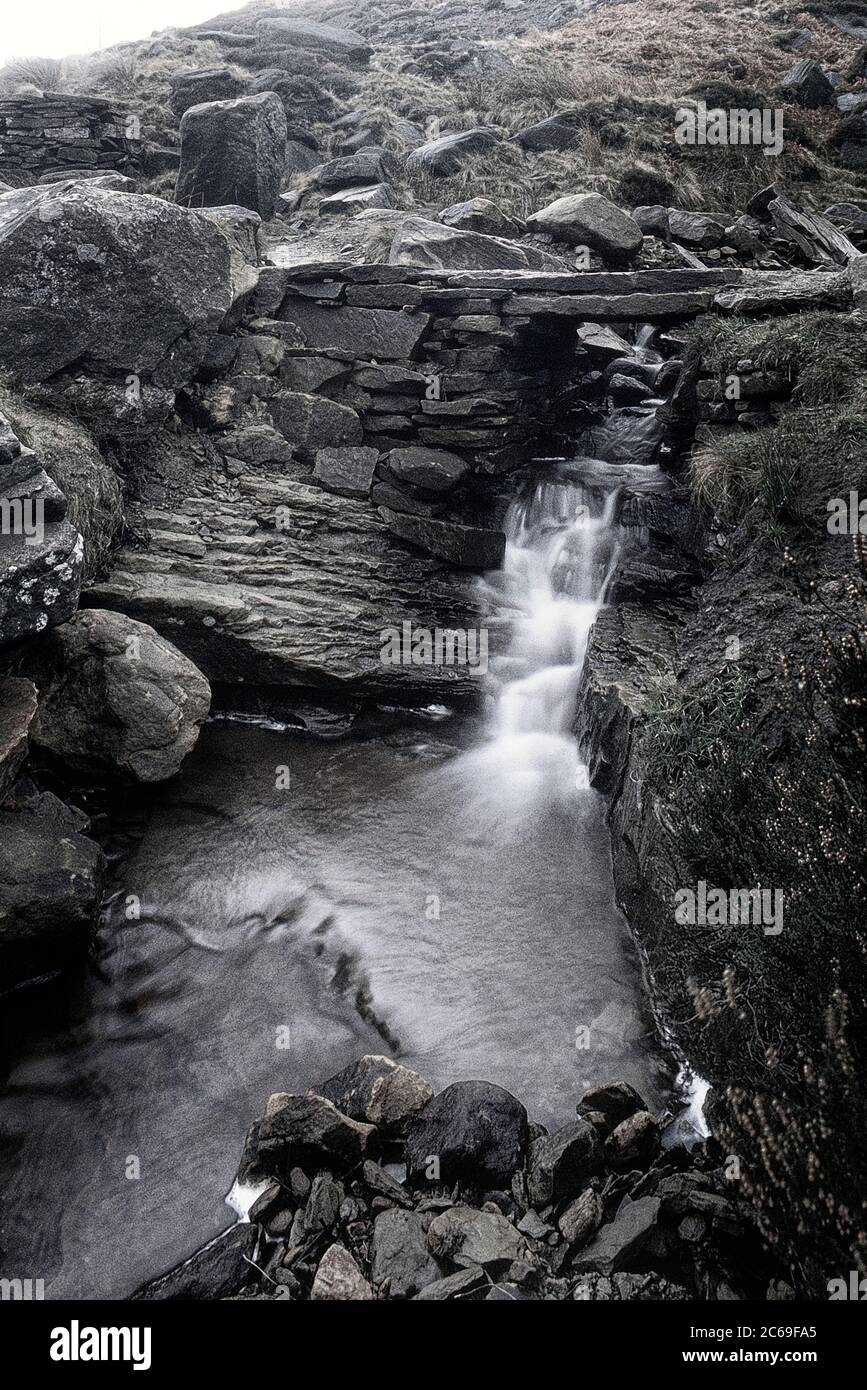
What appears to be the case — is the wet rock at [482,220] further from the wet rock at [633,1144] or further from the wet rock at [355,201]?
the wet rock at [633,1144]

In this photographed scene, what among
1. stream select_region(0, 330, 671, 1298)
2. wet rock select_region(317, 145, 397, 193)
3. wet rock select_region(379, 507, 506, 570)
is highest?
wet rock select_region(317, 145, 397, 193)

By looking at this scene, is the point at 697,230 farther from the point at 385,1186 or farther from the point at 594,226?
the point at 385,1186

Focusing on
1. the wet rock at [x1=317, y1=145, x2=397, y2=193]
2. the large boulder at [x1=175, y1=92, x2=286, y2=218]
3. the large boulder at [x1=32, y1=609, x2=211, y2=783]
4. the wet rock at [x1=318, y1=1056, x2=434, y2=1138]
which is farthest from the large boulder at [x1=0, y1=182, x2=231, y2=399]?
the wet rock at [x1=318, y1=1056, x2=434, y2=1138]

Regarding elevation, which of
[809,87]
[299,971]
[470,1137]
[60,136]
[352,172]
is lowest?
[299,971]

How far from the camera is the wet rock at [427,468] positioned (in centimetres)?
1016

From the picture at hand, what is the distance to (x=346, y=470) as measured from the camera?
10.3 metres

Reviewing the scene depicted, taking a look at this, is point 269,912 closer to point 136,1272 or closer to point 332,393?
point 136,1272

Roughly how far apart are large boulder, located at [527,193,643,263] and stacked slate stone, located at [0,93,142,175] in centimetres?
881

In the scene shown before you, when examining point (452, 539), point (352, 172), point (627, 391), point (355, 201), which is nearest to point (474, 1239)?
point (452, 539)

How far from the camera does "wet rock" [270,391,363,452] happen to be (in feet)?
34.1

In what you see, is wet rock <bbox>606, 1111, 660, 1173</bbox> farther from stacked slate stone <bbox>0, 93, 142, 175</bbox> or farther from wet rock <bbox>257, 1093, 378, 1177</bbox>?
stacked slate stone <bbox>0, 93, 142, 175</bbox>

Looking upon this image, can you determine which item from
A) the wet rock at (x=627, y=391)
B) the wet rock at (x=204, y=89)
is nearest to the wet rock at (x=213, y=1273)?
the wet rock at (x=627, y=391)

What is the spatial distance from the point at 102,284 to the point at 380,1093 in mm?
8539

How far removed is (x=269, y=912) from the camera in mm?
6496
